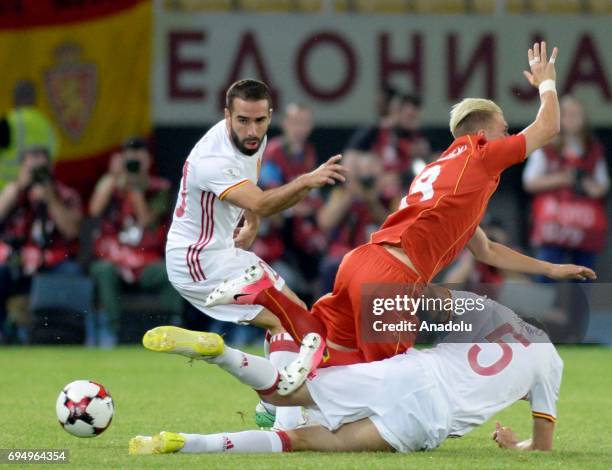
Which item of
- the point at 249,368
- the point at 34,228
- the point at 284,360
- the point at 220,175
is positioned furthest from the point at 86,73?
the point at 249,368

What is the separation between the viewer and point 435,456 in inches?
262

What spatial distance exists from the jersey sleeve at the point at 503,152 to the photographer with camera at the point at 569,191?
20.8ft

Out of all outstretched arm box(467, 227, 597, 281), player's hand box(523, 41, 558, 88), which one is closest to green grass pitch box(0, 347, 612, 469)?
outstretched arm box(467, 227, 597, 281)

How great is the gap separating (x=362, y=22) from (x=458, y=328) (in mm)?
8168

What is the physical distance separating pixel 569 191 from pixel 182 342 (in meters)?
7.51

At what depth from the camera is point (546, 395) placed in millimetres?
6832

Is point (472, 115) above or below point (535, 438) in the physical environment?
above

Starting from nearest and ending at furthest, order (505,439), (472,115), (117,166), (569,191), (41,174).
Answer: (505,439) < (472,115) < (41,174) < (117,166) < (569,191)

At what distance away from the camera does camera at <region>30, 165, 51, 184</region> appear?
12.7 metres

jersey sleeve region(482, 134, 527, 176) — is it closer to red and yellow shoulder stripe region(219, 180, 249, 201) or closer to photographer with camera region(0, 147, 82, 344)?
red and yellow shoulder stripe region(219, 180, 249, 201)

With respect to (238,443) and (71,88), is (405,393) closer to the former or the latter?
(238,443)

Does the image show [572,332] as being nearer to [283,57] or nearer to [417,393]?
[283,57]

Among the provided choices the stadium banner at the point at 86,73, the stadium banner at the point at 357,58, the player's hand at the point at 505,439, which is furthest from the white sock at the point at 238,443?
the stadium banner at the point at 357,58

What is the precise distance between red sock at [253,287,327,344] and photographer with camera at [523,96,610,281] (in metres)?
6.21
